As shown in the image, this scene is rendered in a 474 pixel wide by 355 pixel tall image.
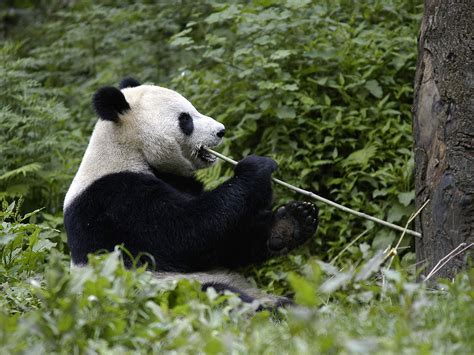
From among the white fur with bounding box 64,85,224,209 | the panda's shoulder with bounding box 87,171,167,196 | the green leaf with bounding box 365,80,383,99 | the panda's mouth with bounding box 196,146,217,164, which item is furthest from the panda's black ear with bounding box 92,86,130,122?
the green leaf with bounding box 365,80,383,99

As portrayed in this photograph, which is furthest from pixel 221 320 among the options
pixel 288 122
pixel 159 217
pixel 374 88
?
pixel 374 88

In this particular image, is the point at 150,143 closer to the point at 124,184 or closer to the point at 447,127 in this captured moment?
the point at 124,184

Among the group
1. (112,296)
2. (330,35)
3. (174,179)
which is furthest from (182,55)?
(112,296)

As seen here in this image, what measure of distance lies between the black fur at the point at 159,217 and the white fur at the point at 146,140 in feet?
0.43

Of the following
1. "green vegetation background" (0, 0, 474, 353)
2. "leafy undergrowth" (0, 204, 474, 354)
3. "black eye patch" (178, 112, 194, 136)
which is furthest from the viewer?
"green vegetation background" (0, 0, 474, 353)

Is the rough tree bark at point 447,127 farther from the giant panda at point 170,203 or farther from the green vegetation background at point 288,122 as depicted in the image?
the giant panda at point 170,203

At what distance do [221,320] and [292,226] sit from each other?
2217 mm

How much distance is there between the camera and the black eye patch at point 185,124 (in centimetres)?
578

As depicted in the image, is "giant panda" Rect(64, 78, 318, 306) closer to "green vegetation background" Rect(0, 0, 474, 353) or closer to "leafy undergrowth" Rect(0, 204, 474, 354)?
"green vegetation background" Rect(0, 0, 474, 353)

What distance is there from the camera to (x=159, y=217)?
5297 mm

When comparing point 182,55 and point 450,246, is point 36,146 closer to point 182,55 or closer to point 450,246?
point 182,55

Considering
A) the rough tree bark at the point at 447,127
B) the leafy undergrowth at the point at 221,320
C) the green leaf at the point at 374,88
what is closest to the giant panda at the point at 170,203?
the rough tree bark at the point at 447,127

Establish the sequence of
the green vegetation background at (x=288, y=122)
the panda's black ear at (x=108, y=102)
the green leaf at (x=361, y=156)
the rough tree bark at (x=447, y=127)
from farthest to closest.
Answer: the green leaf at (x=361, y=156) → the green vegetation background at (x=288, y=122) → the panda's black ear at (x=108, y=102) → the rough tree bark at (x=447, y=127)

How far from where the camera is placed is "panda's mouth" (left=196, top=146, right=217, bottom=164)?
5.89 metres
